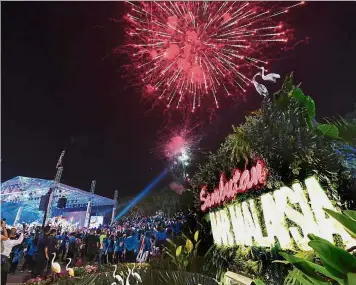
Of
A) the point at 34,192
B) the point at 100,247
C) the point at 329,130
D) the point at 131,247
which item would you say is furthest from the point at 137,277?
the point at 34,192

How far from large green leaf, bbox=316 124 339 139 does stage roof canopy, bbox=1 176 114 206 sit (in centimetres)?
1985

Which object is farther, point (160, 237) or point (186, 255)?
point (160, 237)

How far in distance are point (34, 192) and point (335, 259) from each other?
25710 mm

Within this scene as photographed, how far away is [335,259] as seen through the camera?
138 cm

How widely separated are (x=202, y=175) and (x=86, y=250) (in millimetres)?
8523

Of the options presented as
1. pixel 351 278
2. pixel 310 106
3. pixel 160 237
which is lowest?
pixel 351 278

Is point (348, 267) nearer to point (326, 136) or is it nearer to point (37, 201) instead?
point (326, 136)

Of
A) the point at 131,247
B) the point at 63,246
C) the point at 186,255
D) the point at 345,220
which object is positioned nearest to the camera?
the point at 345,220

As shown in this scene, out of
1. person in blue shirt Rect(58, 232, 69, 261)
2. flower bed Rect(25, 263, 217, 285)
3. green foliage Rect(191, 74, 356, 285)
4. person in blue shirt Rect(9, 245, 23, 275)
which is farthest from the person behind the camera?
person in blue shirt Rect(58, 232, 69, 261)

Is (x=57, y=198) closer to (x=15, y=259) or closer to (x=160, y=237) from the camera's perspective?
(x=15, y=259)

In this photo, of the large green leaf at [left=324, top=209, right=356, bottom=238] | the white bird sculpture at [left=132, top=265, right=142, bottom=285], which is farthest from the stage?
the large green leaf at [left=324, top=209, right=356, bottom=238]

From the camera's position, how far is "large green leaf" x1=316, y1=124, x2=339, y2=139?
3254 millimetres

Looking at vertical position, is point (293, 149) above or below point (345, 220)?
above

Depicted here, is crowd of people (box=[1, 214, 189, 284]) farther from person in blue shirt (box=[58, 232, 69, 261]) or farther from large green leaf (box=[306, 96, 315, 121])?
large green leaf (box=[306, 96, 315, 121])
